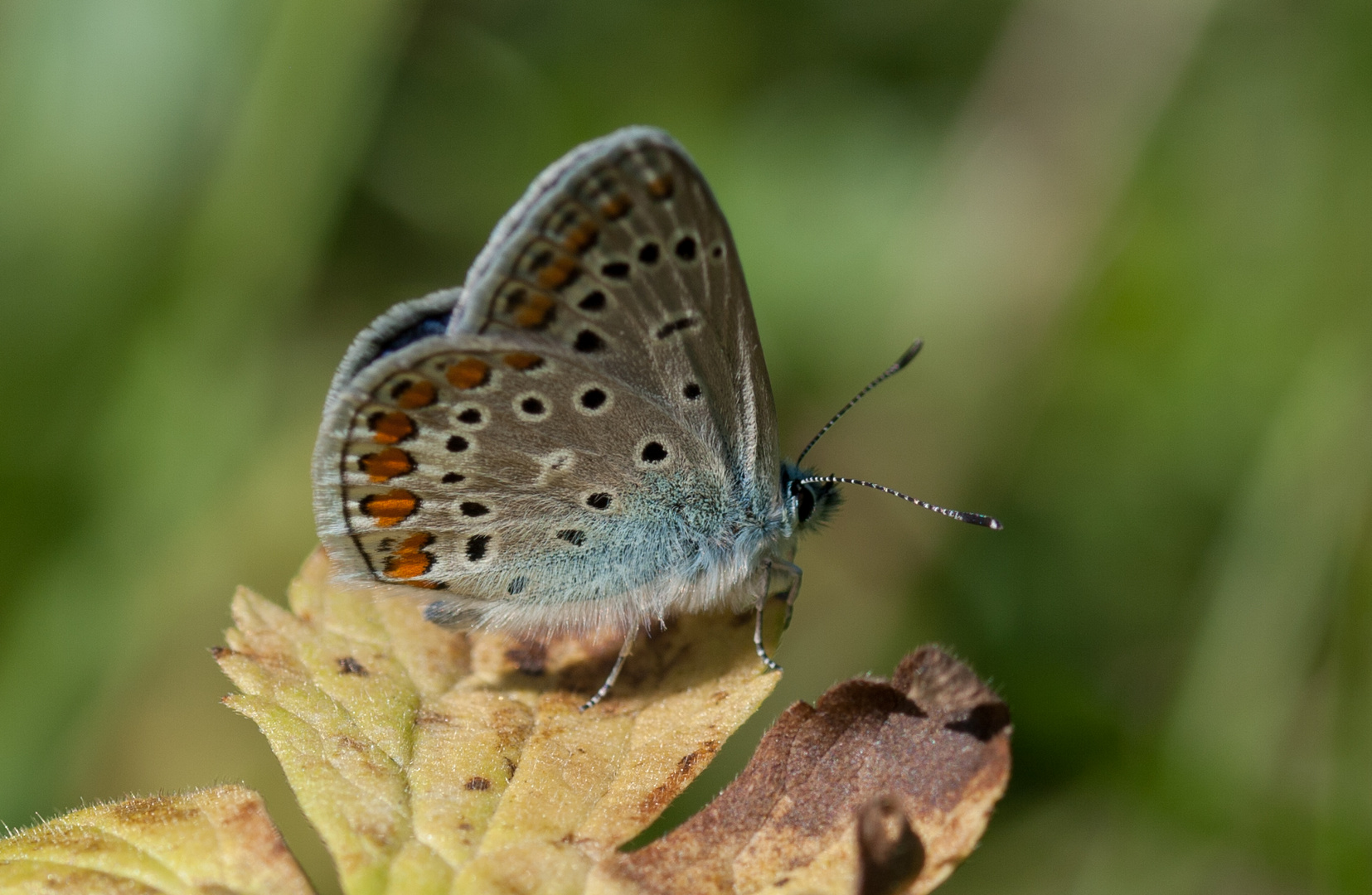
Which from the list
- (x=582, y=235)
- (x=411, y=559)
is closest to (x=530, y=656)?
(x=411, y=559)

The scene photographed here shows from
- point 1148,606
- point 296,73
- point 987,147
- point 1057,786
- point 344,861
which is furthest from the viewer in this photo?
point 987,147

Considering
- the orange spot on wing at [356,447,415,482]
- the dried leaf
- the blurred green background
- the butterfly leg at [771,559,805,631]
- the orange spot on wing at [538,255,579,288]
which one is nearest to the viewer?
the dried leaf

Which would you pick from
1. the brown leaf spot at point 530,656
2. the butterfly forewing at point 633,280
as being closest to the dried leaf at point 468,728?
the brown leaf spot at point 530,656

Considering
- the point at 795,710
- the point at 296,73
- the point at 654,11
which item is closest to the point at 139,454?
the point at 296,73

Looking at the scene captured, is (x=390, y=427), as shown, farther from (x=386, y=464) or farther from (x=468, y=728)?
(x=468, y=728)

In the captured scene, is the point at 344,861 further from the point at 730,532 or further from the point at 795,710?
the point at 730,532

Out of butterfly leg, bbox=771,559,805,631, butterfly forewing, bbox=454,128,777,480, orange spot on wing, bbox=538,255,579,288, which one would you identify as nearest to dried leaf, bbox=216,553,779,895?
butterfly leg, bbox=771,559,805,631

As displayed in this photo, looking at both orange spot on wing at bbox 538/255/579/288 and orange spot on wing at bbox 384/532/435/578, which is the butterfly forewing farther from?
orange spot on wing at bbox 384/532/435/578

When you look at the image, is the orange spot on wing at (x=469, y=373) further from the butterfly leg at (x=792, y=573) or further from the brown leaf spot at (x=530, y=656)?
the butterfly leg at (x=792, y=573)
